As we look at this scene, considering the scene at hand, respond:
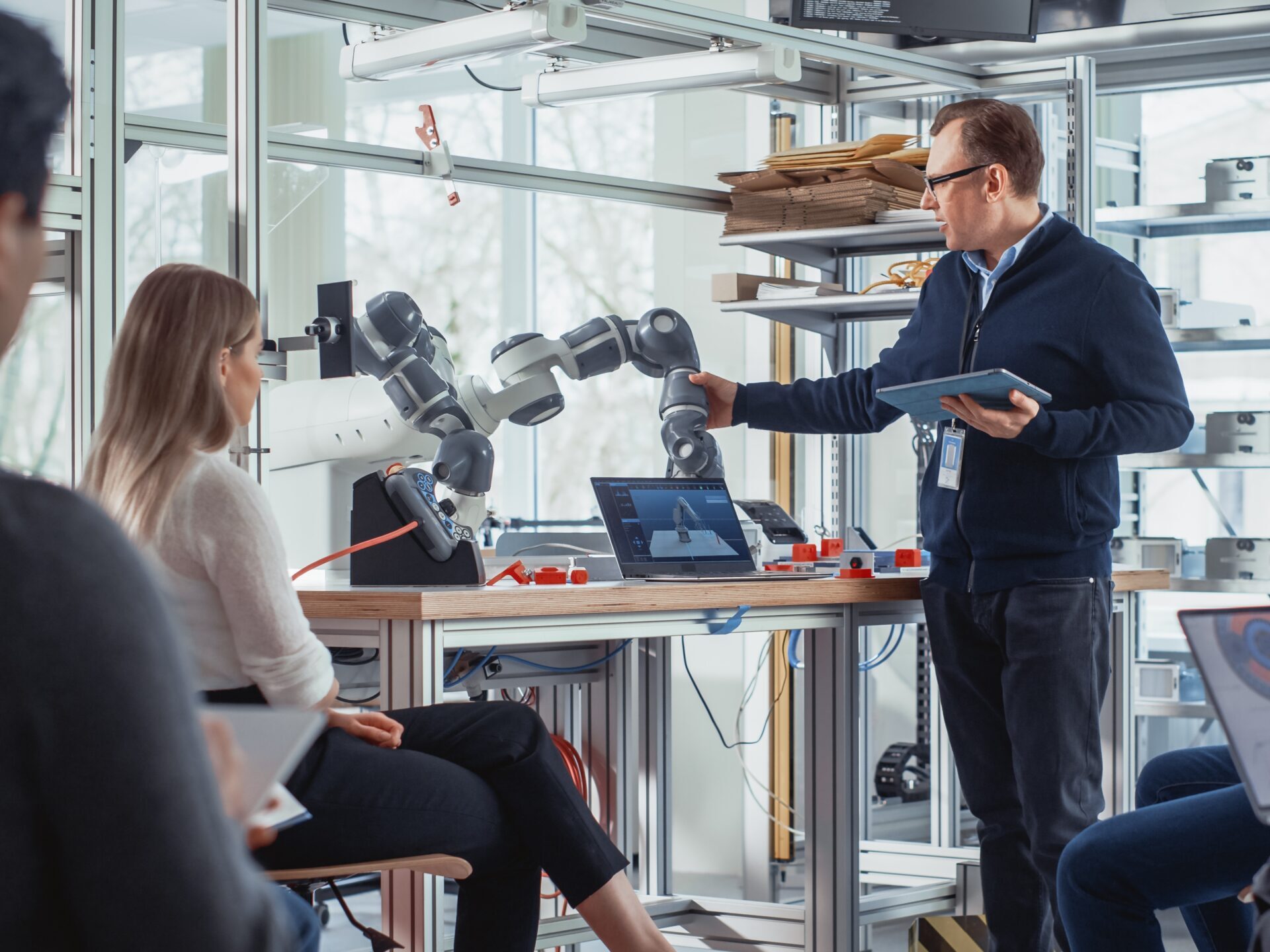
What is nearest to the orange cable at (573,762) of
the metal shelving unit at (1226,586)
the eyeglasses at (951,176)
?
the eyeglasses at (951,176)

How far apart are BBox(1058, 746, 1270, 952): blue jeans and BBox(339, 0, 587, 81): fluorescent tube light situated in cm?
153

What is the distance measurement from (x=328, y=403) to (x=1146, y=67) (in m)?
2.28

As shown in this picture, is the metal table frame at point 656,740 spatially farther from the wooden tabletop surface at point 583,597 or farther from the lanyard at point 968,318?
the lanyard at point 968,318

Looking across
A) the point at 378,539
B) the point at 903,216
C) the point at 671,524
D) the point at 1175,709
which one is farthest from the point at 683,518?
the point at 1175,709

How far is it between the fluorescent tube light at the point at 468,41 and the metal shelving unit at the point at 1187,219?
178cm

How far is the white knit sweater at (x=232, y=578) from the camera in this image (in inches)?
65.0

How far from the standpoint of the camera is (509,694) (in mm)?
3367

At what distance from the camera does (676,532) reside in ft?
8.45

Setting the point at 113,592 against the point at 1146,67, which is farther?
the point at 1146,67

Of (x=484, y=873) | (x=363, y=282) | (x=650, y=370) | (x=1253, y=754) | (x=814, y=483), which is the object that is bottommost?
(x=484, y=873)

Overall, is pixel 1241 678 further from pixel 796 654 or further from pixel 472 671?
pixel 796 654

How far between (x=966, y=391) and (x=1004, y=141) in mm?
503

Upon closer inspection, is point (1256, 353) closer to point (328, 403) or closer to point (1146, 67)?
point (1146, 67)

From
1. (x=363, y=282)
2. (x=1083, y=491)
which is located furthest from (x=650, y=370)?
(x=363, y=282)
